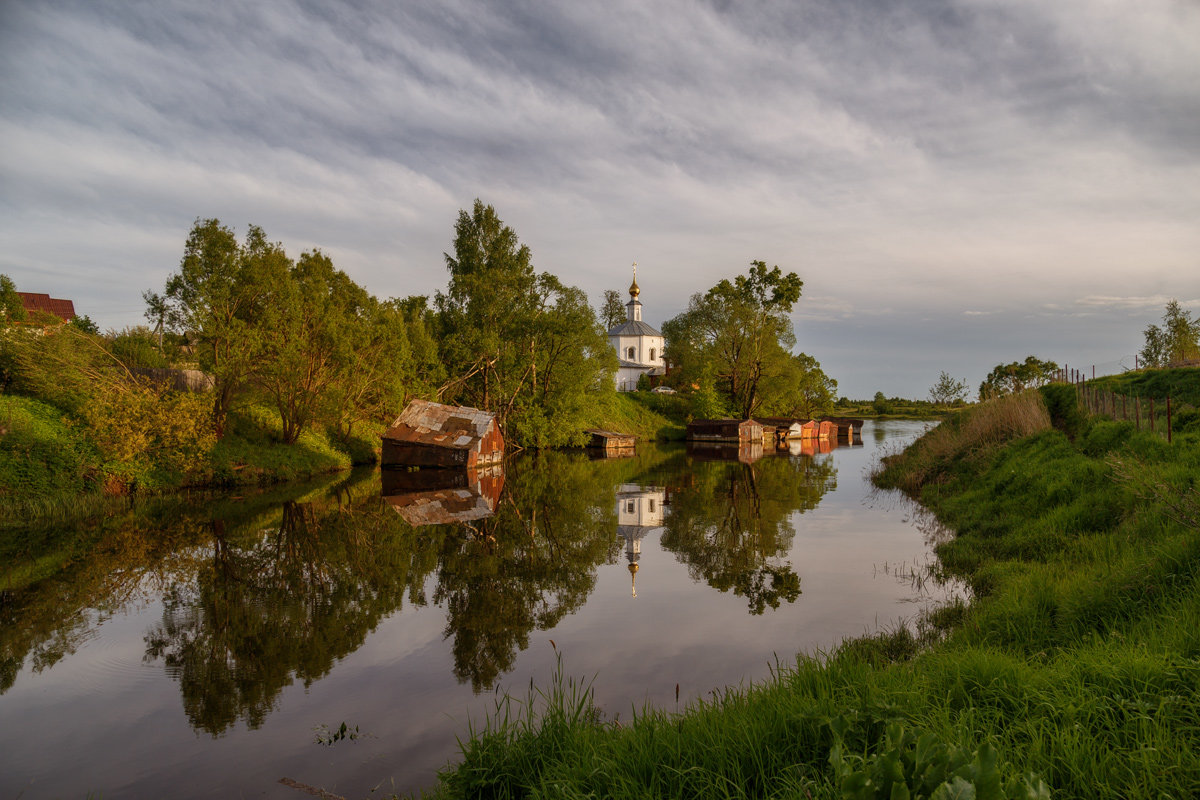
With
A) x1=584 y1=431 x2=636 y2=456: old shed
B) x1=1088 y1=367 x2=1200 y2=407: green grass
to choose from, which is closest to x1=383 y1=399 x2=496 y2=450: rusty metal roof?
Answer: x1=584 y1=431 x2=636 y2=456: old shed

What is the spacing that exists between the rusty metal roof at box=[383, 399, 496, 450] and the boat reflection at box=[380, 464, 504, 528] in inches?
54.1

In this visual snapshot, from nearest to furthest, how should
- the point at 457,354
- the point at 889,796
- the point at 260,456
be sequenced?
the point at 889,796 → the point at 260,456 → the point at 457,354

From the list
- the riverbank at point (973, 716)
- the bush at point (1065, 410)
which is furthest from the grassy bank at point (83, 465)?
the bush at point (1065, 410)

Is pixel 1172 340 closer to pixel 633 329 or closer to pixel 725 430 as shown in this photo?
pixel 725 430

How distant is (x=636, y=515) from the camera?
1827 cm

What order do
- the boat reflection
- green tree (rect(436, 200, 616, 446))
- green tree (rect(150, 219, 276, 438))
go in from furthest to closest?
1. green tree (rect(436, 200, 616, 446))
2. green tree (rect(150, 219, 276, 438))
3. the boat reflection

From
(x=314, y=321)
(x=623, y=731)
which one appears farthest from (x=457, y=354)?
(x=623, y=731)

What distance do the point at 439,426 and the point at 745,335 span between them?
3994cm

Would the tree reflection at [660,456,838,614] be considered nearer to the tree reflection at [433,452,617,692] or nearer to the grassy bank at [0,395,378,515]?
the tree reflection at [433,452,617,692]

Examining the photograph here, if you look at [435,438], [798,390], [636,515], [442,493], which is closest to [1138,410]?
[636,515]

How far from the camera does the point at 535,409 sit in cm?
4156

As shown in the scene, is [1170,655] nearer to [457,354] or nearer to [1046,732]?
[1046,732]

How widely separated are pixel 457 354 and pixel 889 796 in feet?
125

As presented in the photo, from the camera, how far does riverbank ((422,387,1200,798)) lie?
10.3 ft
